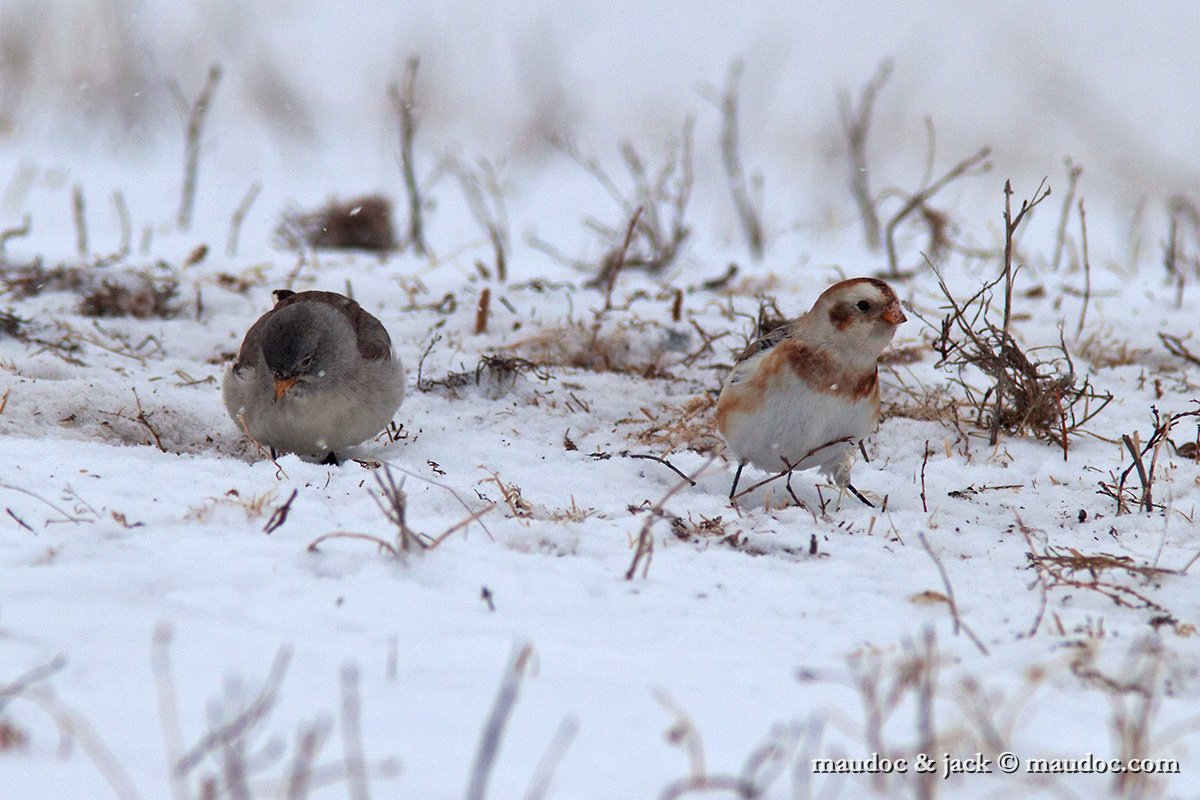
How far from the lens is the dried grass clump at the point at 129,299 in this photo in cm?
582

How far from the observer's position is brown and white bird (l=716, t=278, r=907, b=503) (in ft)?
13.0

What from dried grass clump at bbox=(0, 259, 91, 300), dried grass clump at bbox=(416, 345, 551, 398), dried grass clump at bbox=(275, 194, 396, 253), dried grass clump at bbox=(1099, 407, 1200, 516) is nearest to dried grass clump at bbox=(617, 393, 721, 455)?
dried grass clump at bbox=(416, 345, 551, 398)

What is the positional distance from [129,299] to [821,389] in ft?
11.9

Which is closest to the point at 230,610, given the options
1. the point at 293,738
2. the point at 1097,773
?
the point at 293,738

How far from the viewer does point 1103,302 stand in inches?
264

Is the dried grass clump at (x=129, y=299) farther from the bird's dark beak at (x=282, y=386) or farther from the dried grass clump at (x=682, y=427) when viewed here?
the dried grass clump at (x=682, y=427)

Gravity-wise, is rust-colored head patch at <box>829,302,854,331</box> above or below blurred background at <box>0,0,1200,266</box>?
below

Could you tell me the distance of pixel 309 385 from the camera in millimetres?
4270

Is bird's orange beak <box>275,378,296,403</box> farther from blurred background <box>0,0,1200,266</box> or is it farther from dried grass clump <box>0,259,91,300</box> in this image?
blurred background <box>0,0,1200,266</box>

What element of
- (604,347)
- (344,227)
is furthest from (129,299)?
(344,227)

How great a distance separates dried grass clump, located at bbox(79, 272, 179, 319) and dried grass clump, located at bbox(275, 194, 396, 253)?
85.9 inches

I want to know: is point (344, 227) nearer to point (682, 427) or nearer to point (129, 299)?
point (129, 299)

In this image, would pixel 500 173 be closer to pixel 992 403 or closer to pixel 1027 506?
pixel 992 403

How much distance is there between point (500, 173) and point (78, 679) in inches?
403
